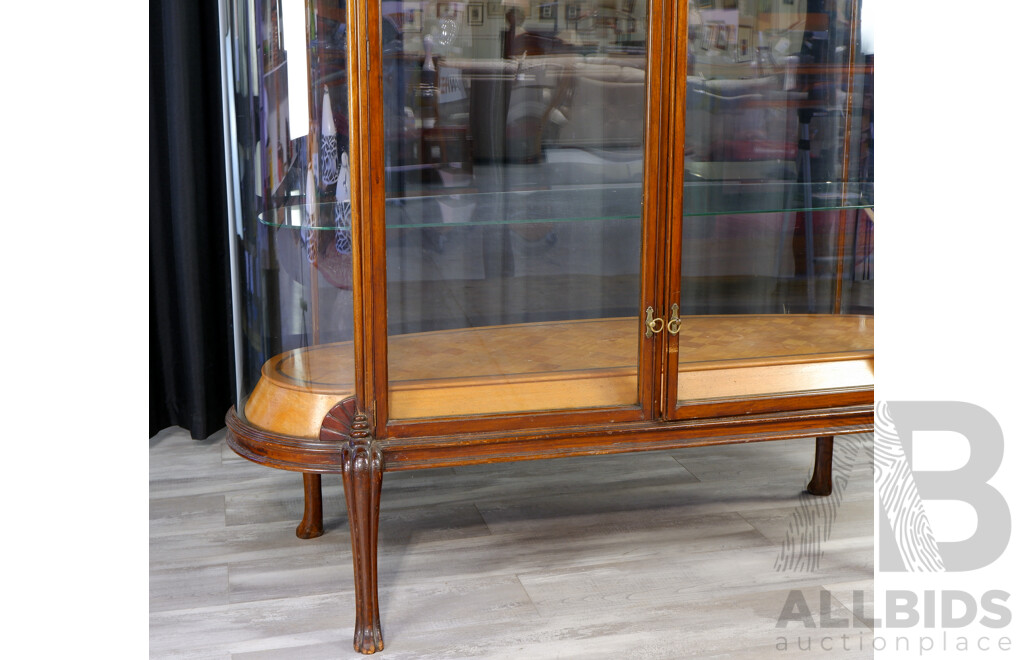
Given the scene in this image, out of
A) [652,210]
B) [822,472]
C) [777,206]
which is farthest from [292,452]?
[822,472]

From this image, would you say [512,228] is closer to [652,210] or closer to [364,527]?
[652,210]

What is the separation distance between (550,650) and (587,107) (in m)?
0.91

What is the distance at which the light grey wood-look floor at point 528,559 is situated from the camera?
5.43 feet

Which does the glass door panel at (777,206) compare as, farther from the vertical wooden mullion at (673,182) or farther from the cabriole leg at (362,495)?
the cabriole leg at (362,495)

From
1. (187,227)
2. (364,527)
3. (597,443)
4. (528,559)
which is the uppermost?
(187,227)

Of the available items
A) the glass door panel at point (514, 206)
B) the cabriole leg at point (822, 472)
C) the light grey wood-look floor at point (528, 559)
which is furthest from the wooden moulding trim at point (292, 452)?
the cabriole leg at point (822, 472)

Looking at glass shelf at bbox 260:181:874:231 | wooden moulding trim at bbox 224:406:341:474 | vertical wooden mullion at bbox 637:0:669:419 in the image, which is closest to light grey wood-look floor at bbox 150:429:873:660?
wooden moulding trim at bbox 224:406:341:474

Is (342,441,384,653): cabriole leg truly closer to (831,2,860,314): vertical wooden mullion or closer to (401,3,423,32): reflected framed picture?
(401,3,423,32): reflected framed picture

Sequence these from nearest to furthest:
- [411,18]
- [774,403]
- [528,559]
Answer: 1. [411,18]
2. [774,403]
3. [528,559]

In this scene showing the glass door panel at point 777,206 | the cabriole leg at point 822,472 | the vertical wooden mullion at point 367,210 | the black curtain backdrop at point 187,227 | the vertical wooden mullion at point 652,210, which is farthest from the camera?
the black curtain backdrop at point 187,227

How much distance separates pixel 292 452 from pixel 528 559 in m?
0.60

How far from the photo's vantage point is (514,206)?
5.29 feet
